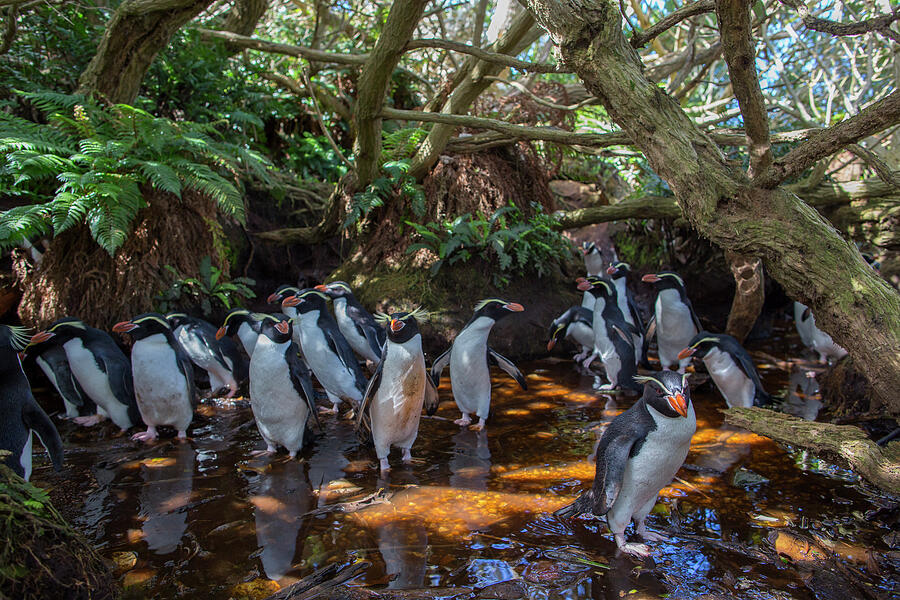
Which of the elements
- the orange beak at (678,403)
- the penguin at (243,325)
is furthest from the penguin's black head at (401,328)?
the penguin at (243,325)

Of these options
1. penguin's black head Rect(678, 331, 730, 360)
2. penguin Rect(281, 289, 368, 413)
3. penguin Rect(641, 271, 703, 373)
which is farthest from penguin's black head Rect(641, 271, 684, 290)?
penguin Rect(281, 289, 368, 413)

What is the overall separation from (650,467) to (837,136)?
1.85 metres

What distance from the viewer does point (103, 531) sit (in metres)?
3.56

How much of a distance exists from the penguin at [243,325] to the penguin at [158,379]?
36.5 inches

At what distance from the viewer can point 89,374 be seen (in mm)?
5297

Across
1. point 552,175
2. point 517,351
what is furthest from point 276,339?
point 552,175

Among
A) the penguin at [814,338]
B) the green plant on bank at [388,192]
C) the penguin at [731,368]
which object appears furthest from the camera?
the green plant on bank at [388,192]

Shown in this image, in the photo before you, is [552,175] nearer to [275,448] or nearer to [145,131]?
[145,131]

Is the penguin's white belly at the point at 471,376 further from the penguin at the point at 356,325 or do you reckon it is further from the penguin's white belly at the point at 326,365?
the penguin at the point at 356,325

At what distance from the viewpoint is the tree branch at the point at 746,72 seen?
302 centimetres

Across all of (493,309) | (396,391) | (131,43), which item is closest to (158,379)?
(396,391)

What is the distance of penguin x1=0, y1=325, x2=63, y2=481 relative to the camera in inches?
148

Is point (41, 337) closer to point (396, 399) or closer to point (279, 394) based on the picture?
point (279, 394)

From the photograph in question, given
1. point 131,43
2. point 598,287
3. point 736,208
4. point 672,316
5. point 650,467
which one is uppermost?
point 131,43
